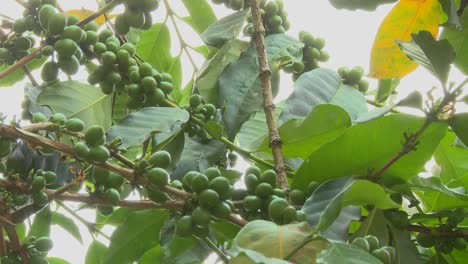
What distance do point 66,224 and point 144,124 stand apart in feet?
1.09

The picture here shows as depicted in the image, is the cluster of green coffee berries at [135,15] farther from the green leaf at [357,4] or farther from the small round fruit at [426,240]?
the small round fruit at [426,240]

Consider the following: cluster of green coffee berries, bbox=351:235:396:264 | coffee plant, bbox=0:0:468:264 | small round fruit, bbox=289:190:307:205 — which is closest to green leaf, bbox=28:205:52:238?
coffee plant, bbox=0:0:468:264

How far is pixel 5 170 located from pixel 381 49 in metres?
0.57

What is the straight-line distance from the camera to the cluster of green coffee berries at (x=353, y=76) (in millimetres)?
1088

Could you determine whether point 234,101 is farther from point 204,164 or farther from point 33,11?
point 33,11

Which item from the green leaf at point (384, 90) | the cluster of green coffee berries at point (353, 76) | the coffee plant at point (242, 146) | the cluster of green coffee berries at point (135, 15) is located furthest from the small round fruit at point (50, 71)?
the green leaf at point (384, 90)

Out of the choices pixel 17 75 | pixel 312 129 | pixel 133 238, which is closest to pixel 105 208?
pixel 133 238

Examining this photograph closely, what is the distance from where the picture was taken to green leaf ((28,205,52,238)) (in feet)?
3.42

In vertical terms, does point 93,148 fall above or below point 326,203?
above

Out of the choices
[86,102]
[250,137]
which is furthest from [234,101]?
[86,102]

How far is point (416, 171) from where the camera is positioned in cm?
84

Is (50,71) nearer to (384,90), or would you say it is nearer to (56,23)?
(56,23)

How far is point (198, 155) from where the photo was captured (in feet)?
3.32

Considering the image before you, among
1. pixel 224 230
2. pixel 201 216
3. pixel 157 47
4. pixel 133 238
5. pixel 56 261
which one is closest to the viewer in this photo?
pixel 201 216
